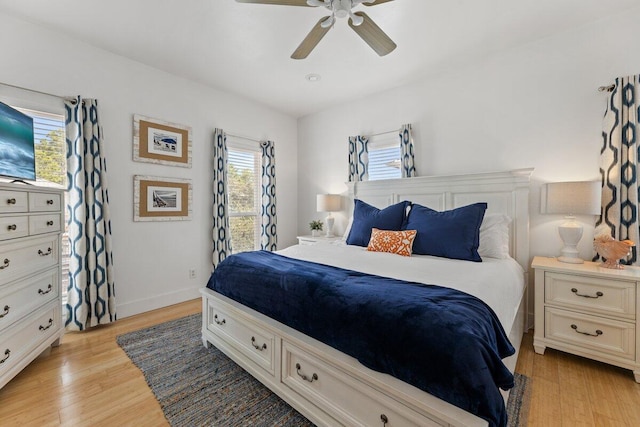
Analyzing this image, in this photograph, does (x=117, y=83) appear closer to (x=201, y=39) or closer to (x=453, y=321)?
(x=201, y=39)

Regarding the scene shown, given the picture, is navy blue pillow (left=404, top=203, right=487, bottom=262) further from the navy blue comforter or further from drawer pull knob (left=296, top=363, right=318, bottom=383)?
drawer pull knob (left=296, top=363, right=318, bottom=383)

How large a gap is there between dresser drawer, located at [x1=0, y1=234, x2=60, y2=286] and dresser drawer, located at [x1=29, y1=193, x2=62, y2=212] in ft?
0.70

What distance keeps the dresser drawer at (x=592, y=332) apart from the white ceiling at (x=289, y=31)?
2.36 meters

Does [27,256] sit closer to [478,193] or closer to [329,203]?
[329,203]

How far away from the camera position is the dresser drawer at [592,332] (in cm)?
188

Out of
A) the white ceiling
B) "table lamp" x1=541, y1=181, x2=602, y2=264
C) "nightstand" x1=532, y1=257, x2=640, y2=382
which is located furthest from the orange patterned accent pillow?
the white ceiling

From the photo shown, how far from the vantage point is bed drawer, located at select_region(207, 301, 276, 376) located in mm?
1716

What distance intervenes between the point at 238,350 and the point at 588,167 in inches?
126

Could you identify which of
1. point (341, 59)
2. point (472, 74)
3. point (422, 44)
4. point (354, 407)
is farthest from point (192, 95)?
point (354, 407)

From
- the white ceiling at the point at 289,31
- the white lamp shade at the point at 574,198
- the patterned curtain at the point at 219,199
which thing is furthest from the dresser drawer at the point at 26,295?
A: the white lamp shade at the point at 574,198

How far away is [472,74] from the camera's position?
9.78 feet

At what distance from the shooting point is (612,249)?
6.70ft

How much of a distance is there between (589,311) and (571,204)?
796 mm

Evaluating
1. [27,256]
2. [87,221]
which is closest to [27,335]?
[27,256]
